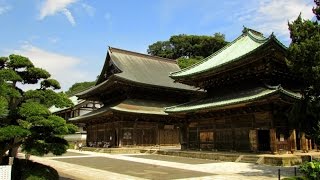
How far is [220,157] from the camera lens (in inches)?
970

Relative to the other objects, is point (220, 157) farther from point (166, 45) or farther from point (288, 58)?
point (166, 45)

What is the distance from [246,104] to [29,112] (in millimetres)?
16467

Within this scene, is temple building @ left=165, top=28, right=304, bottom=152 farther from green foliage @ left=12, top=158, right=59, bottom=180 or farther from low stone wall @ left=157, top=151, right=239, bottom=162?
green foliage @ left=12, top=158, right=59, bottom=180

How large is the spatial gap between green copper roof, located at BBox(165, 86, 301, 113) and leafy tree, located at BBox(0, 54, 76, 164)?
1393 cm

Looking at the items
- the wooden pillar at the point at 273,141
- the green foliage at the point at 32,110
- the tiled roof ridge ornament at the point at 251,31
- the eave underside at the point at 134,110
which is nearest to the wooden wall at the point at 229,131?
the wooden pillar at the point at 273,141

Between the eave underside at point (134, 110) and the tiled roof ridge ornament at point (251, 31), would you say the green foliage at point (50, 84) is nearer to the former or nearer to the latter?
the eave underside at point (134, 110)

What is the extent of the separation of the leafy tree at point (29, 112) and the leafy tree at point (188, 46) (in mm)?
71743

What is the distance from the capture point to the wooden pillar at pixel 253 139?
80.1 feet

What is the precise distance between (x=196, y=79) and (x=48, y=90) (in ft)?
66.2

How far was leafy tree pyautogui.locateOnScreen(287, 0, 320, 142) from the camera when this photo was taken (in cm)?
1614

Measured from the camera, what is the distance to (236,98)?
25.6 meters

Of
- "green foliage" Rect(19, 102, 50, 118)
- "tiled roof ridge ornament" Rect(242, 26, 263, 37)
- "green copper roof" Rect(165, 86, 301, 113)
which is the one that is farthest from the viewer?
"tiled roof ridge ornament" Rect(242, 26, 263, 37)

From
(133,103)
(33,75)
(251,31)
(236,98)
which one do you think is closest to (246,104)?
(236,98)

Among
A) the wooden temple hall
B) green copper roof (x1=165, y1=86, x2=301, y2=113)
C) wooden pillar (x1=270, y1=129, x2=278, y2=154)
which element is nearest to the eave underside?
the wooden temple hall
